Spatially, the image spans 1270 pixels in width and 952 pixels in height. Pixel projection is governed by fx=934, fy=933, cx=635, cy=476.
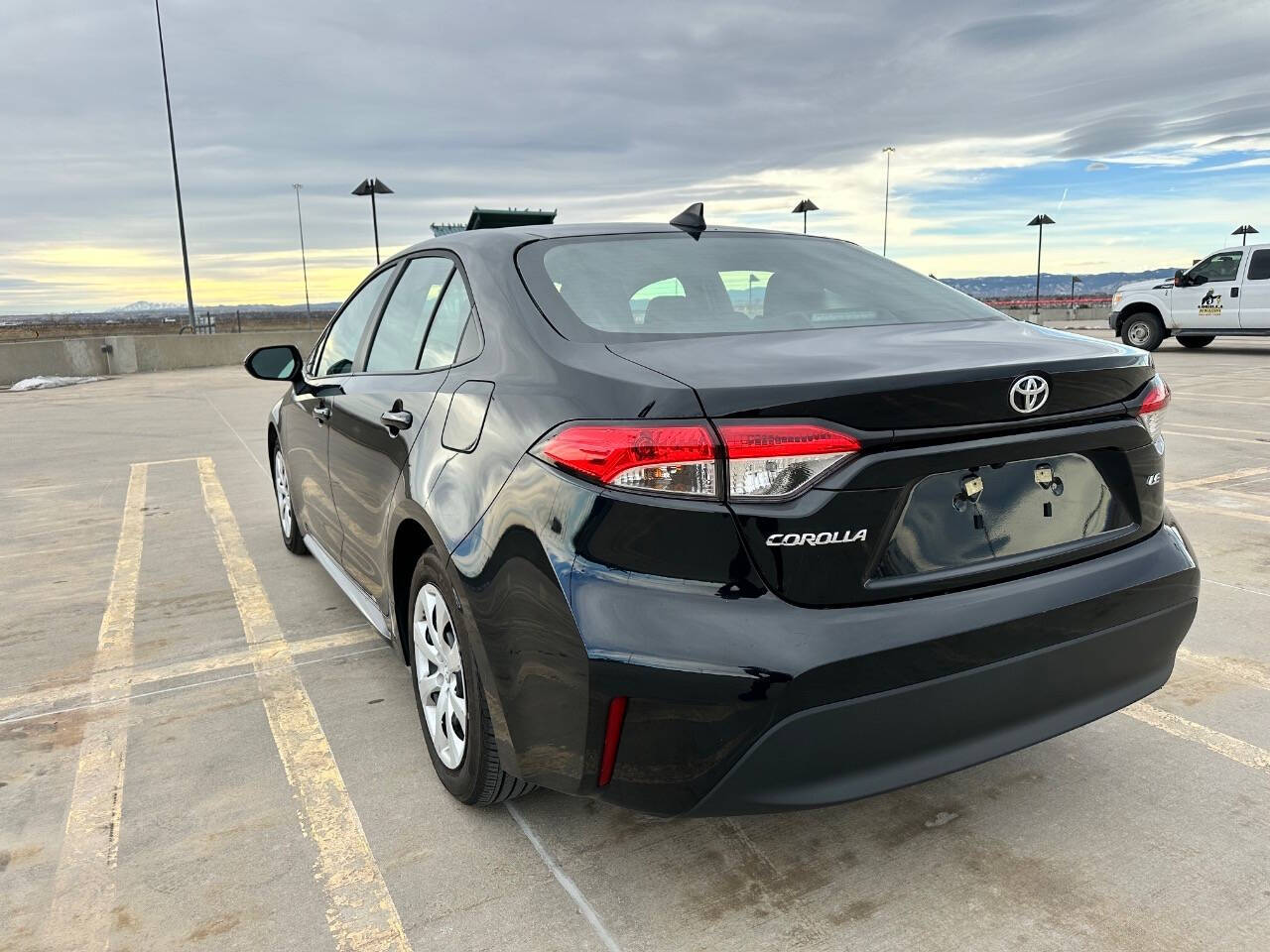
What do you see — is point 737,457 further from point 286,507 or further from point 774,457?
point 286,507

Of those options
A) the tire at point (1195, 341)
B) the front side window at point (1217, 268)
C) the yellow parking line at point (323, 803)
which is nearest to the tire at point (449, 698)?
the yellow parking line at point (323, 803)

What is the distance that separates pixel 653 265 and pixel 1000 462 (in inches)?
48.4

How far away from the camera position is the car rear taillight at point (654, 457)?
6.07ft

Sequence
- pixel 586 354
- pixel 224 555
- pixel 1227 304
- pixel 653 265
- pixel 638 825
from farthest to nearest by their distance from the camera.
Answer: pixel 1227 304
pixel 224 555
pixel 653 265
pixel 638 825
pixel 586 354

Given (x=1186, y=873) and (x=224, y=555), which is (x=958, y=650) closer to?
(x=1186, y=873)

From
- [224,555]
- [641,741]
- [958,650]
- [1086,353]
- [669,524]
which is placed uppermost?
[1086,353]

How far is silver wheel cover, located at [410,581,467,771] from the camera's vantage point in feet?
8.32

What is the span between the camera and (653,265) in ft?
9.22

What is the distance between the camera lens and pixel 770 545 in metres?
1.85

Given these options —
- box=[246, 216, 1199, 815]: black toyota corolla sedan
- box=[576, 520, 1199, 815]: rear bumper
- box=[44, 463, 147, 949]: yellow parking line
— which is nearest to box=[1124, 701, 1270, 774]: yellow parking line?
box=[246, 216, 1199, 815]: black toyota corolla sedan

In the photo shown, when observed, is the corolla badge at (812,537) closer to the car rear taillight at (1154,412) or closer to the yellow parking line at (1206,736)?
the car rear taillight at (1154,412)

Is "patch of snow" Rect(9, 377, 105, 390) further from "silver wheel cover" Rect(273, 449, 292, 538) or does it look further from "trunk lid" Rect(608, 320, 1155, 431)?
"trunk lid" Rect(608, 320, 1155, 431)

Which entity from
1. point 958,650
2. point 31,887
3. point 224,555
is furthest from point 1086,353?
point 224,555

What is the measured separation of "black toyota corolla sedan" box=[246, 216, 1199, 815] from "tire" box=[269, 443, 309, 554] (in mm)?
2661
